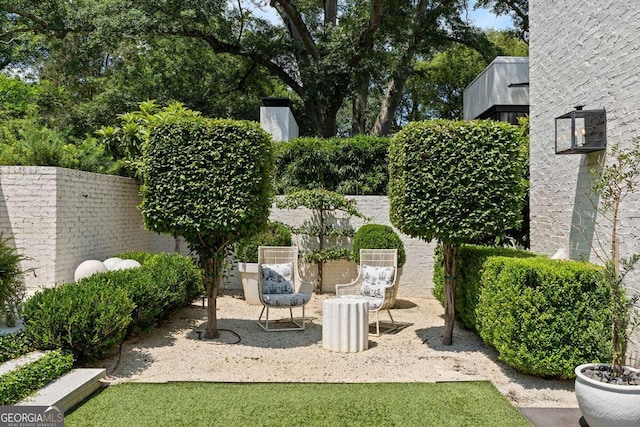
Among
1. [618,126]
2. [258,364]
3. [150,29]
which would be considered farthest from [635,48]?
[150,29]

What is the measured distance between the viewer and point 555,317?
4230mm

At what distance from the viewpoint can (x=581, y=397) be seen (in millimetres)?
3508

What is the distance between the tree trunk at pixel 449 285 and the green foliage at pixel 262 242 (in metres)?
3.64

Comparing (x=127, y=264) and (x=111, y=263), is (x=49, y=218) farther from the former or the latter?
(x=127, y=264)

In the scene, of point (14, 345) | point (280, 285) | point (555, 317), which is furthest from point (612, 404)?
point (14, 345)

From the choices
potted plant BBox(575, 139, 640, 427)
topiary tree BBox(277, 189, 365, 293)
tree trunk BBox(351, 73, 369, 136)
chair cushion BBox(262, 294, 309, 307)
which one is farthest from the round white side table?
tree trunk BBox(351, 73, 369, 136)

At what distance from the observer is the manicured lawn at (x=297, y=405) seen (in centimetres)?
366

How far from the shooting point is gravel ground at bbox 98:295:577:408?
4665 mm

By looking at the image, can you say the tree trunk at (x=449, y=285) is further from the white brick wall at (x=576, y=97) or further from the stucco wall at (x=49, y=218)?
the stucco wall at (x=49, y=218)

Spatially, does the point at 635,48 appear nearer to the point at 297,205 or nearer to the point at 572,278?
the point at 572,278

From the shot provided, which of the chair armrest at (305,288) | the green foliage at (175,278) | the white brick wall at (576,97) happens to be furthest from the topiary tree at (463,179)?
the green foliage at (175,278)

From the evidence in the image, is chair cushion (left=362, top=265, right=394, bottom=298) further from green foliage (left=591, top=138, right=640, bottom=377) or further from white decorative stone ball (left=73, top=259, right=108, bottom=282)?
white decorative stone ball (left=73, top=259, right=108, bottom=282)

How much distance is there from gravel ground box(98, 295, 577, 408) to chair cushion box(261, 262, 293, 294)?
2.04ft

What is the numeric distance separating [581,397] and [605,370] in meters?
0.44
